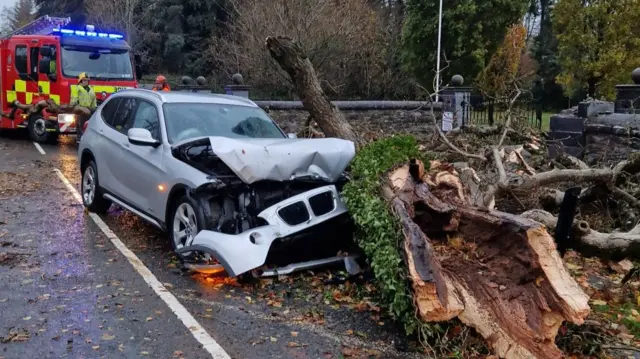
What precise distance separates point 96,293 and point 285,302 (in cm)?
159

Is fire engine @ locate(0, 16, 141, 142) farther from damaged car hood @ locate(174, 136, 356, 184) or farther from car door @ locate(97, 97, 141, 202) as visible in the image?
damaged car hood @ locate(174, 136, 356, 184)

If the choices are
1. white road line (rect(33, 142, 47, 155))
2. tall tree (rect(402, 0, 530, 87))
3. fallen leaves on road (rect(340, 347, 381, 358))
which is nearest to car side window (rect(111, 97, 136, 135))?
fallen leaves on road (rect(340, 347, 381, 358))

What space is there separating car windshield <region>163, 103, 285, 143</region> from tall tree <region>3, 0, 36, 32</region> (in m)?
55.3

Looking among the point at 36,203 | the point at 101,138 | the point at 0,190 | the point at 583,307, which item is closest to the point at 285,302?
the point at 583,307

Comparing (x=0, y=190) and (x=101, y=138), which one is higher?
(x=101, y=138)

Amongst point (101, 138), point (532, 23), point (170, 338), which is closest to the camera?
point (170, 338)

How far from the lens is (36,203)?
8.55 meters

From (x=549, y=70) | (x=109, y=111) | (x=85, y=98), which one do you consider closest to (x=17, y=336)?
(x=109, y=111)

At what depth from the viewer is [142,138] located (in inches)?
242

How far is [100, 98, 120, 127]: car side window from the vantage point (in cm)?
761

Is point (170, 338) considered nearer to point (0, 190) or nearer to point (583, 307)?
point (583, 307)

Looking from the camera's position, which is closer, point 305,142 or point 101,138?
point 305,142

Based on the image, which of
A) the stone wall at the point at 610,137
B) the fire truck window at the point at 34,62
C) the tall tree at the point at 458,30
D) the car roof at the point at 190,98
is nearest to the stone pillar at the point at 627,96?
the stone wall at the point at 610,137

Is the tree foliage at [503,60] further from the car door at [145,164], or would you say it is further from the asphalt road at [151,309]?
the asphalt road at [151,309]
